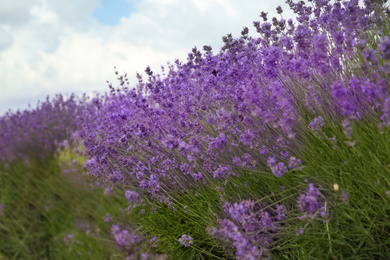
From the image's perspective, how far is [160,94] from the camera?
11.1 ft

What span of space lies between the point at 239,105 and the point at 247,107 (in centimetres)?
6

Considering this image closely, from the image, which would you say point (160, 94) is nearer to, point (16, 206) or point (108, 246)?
point (108, 246)

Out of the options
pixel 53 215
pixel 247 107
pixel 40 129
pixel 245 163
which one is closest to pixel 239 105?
pixel 247 107

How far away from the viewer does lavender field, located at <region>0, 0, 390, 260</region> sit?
1.87 metres

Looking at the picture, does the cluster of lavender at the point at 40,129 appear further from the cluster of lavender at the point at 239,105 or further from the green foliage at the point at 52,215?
the cluster of lavender at the point at 239,105

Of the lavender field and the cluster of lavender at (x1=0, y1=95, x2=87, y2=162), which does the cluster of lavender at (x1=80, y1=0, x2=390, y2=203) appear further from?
the cluster of lavender at (x1=0, y1=95, x2=87, y2=162)

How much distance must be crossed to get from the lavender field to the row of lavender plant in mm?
16

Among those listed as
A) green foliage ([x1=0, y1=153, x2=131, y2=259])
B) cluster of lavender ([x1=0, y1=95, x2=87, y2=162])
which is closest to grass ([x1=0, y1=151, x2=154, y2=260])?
green foliage ([x1=0, y1=153, x2=131, y2=259])

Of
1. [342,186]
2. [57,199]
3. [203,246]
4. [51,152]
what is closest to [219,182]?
[203,246]

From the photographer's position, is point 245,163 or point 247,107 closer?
point 245,163

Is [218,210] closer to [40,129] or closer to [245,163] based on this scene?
[245,163]

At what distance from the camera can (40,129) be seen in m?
8.03

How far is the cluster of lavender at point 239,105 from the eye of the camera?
7.66 feet

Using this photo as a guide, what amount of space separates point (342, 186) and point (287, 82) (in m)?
1.19
